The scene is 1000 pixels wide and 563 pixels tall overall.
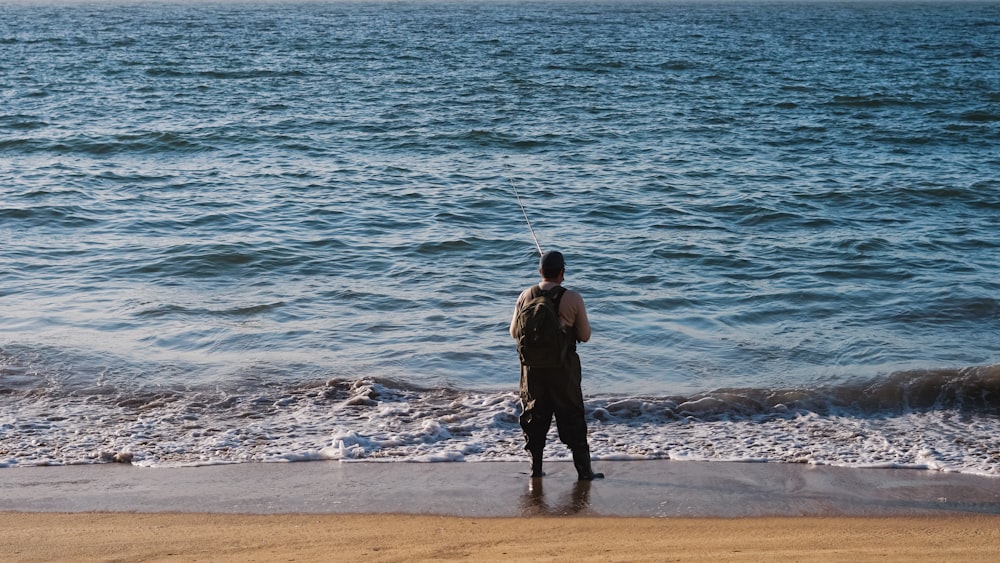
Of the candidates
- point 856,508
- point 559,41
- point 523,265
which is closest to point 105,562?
point 856,508

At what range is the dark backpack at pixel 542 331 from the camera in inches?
240

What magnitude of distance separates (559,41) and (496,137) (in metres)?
24.1

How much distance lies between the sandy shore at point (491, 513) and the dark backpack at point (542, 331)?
0.84m

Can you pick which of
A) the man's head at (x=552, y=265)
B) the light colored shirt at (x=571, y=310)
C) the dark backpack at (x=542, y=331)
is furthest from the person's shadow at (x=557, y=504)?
the man's head at (x=552, y=265)

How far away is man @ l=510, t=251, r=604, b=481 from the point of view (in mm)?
6238

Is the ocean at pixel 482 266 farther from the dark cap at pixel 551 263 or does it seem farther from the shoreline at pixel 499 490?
the dark cap at pixel 551 263

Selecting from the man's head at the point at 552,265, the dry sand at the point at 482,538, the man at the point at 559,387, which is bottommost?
the dry sand at the point at 482,538

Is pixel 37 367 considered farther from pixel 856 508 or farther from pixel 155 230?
pixel 856 508

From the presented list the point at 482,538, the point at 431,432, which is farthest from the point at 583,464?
the point at 431,432

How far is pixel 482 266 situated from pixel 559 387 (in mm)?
6321

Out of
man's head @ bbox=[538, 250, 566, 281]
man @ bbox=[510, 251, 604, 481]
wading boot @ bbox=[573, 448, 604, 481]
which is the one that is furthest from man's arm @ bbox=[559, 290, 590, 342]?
wading boot @ bbox=[573, 448, 604, 481]

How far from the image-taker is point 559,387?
636cm

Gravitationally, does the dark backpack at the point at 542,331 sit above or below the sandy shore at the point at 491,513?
above

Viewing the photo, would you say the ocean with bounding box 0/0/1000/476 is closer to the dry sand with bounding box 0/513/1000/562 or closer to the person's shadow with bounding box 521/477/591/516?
the person's shadow with bounding box 521/477/591/516
